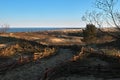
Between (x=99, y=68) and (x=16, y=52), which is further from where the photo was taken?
(x=16, y=52)

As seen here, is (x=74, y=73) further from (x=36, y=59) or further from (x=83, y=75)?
(x=36, y=59)

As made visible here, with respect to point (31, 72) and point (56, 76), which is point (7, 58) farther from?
point (56, 76)

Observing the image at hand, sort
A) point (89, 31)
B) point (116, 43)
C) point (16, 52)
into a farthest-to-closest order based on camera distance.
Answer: point (89, 31), point (116, 43), point (16, 52)

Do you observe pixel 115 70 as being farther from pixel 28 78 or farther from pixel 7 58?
pixel 7 58

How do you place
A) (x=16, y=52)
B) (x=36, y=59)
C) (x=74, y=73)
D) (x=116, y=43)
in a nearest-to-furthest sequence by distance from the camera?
(x=74, y=73) < (x=36, y=59) < (x=16, y=52) < (x=116, y=43)

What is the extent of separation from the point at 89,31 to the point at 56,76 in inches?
1414

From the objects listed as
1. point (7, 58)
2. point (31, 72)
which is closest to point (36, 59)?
point (7, 58)

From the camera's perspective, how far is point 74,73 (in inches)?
634

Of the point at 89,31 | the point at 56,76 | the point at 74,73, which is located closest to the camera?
the point at 56,76

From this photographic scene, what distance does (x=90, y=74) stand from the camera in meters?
15.8

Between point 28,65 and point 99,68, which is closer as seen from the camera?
point 99,68

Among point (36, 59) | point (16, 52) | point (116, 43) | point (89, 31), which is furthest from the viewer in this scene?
point (89, 31)

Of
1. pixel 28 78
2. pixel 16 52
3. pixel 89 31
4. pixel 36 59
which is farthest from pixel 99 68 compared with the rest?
pixel 89 31

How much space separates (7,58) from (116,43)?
715 inches
